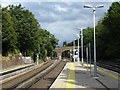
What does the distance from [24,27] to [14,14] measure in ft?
17.2

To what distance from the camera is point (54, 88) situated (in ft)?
53.9

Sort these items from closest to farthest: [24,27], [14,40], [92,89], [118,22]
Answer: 1. [92,89]
2. [118,22]
3. [14,40]
4. [24,27]

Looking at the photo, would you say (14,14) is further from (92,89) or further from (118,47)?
(92,89)

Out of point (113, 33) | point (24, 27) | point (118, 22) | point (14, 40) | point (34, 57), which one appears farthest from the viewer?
point (34, 57)

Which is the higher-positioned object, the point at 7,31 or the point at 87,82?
the point at 7,31

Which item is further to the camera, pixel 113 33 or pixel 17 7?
pixel 17 7

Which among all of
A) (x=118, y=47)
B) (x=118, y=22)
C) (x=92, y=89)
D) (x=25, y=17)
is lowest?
(x=92, y=89)

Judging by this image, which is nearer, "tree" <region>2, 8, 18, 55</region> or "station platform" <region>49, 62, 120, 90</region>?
"station platform" <region>49, 62, 120, 90</region>

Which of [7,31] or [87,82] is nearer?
[87,82]

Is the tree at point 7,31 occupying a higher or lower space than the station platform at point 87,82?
higher

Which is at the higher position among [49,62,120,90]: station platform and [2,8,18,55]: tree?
[2,8,18,55]: tree

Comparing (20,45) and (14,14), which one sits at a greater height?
(14,14)

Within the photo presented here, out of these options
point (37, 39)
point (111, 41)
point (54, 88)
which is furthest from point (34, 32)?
point (54, 88)

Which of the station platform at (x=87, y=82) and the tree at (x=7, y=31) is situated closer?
the station platform at (x=87, y=82)
